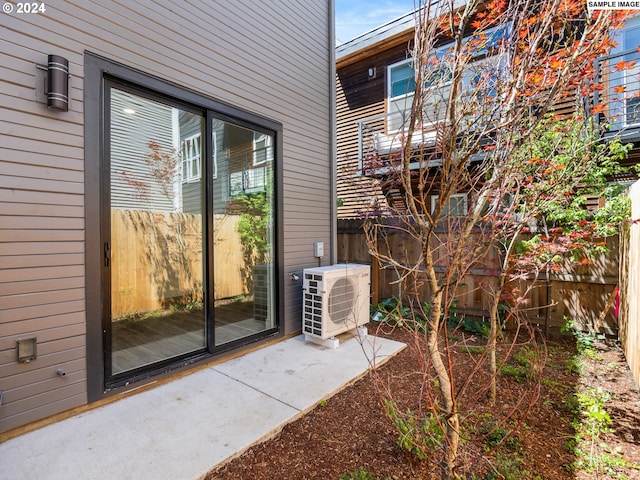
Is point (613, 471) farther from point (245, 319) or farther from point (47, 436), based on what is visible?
point (47, 436)

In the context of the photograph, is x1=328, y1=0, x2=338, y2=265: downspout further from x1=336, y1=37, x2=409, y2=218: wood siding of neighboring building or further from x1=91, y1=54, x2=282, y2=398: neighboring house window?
x1=336, y1=37, x2=409, y2=218: wood siding of neighboring building

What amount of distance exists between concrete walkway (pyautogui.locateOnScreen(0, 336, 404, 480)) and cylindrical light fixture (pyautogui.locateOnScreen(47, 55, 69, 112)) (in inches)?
78.6

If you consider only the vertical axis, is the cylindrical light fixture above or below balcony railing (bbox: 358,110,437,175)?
below

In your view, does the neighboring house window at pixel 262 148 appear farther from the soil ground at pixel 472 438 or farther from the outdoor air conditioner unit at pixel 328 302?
the soil ground at pixel 472 438

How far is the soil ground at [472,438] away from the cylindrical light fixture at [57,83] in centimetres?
233

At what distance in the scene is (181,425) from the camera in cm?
204

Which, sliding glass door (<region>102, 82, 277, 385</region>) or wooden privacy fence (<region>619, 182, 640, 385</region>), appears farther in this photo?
wooden privacy fence (<region>619, 182, 640, 385</region>)

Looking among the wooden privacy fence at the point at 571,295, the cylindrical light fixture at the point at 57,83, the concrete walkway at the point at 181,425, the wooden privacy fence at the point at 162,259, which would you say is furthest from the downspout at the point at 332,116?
the cylindrical light fixture at the point at 57,83

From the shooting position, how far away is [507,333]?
12.9ft

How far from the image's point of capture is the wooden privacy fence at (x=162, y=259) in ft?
7.89

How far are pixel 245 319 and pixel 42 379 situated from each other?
1622 mm

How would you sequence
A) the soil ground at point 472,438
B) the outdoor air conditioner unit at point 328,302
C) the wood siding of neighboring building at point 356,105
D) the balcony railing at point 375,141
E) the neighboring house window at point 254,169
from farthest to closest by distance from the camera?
the wood siding of neighboring building at point 356,105 < the balcony railing at point 375,141 < the outdoor air conditioner unit at point 328,302 < the neighboring house window at point 254,169 < the soil ground at point 472,438

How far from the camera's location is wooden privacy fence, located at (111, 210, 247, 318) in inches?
94.7

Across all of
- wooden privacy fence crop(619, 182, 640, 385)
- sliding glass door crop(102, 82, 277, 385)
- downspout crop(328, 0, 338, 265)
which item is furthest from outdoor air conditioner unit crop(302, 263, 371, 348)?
wooden privacy fence crop(619, 182, 640, 385)
